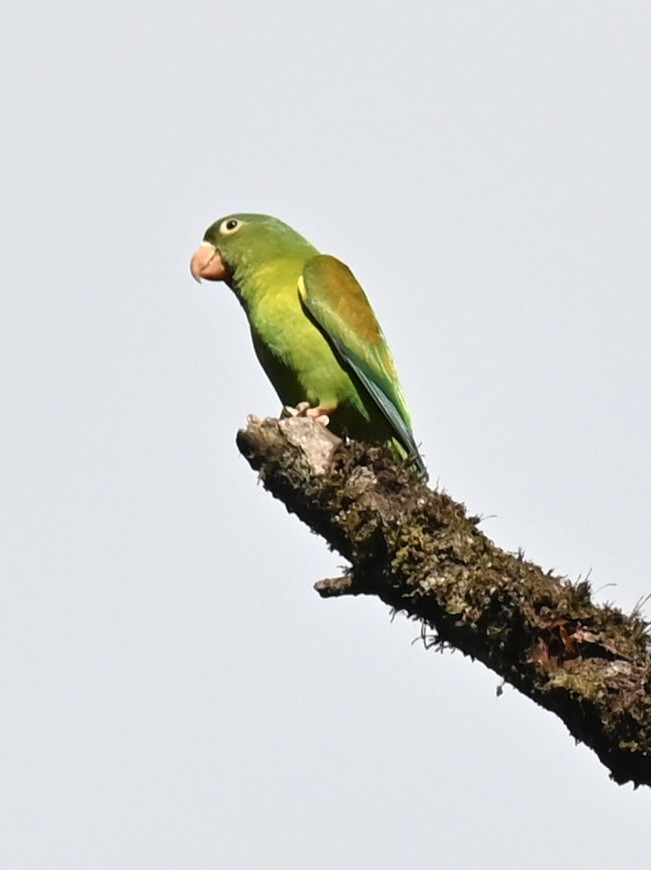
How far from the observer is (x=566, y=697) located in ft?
16.3

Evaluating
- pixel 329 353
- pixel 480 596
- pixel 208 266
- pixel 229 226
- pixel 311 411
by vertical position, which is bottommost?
pixel 480 596

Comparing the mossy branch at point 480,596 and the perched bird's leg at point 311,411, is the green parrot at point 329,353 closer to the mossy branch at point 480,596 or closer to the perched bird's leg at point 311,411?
the perched bird's leg at point 311,411

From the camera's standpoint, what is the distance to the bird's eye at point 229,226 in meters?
9.06

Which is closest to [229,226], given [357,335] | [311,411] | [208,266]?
[208,266]

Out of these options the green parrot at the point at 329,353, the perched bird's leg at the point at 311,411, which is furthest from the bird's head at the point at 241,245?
the perched bird's leg at the point at 311,411

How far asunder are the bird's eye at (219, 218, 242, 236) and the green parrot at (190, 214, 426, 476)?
2.95 ft

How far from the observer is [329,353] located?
779 centimetres

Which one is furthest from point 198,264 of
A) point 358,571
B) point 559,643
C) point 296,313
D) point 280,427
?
point 559,643

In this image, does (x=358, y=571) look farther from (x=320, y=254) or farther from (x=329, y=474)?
(x=320, y=254)

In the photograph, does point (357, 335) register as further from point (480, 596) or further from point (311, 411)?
point (480, 596)

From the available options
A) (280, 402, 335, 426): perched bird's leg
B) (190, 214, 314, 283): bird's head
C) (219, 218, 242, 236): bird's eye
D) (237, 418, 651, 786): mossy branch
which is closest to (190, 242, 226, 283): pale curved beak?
(190, 214, 314, 283): bird's head

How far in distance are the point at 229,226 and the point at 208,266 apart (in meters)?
0.34

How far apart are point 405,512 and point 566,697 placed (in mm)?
1054

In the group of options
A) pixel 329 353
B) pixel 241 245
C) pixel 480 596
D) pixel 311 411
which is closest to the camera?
pixel 480 596
